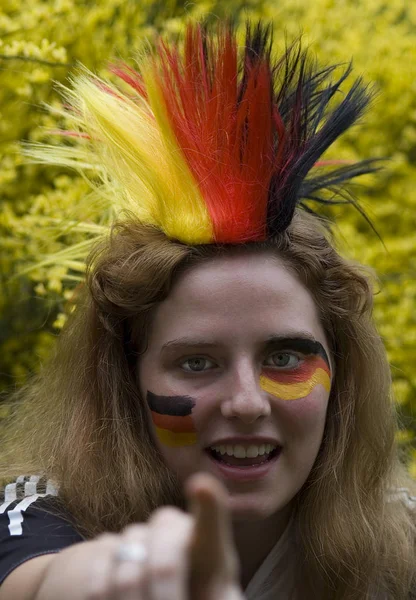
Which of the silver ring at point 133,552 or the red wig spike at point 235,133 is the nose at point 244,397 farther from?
the silver ring at point 133,552

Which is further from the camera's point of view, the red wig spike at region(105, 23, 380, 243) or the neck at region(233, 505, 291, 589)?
the neck at region(233, 505, 291, 589)

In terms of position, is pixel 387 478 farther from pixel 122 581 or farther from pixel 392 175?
pixel 392 175

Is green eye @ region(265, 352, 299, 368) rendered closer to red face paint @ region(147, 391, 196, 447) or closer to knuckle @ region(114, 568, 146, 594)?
red face paint @ region(147, 391, 196, 447)

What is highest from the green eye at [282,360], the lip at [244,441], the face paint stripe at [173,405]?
the green eye at [282,360]

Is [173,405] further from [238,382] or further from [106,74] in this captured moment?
[106,74]

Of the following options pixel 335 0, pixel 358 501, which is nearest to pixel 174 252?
pixel 358 501

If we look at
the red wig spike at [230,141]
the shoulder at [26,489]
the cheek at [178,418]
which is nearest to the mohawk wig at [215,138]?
the red wig spike at [230,141]

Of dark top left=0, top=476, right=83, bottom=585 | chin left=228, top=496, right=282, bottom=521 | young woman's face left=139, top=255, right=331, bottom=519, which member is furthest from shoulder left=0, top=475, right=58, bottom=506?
chin left=228, top=496, right=282, bottom=521

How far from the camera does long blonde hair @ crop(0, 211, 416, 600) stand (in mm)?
1634

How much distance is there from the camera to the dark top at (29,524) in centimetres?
137

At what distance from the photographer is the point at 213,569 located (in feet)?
2.86

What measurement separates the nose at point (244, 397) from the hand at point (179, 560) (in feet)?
1.93

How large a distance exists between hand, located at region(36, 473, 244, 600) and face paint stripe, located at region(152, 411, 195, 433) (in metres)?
0.63

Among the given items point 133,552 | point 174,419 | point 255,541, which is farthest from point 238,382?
point 133,552
